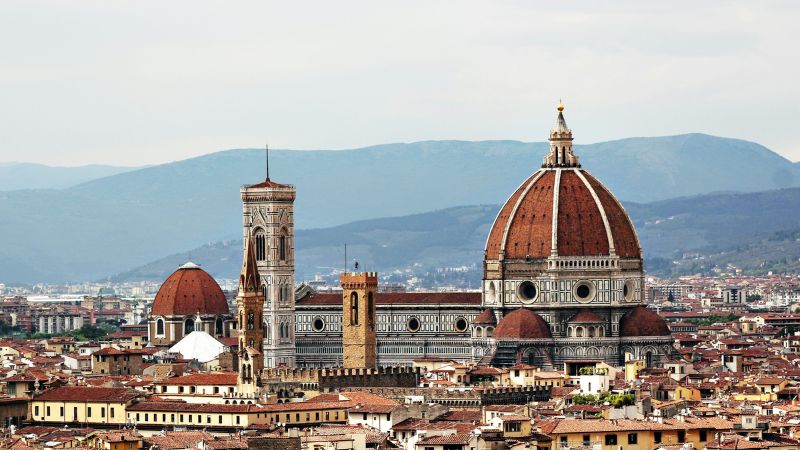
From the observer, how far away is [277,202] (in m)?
130

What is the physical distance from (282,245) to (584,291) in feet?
53.0

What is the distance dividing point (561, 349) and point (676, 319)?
59987 mm

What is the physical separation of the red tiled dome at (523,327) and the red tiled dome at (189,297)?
21307 mm

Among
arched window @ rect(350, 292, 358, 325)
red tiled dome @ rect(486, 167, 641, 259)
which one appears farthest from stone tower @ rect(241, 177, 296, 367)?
red tiled dome @ rect(486, 167, 641, 259)

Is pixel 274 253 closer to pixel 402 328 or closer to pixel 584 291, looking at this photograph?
pixel 402 328

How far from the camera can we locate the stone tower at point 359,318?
391ft

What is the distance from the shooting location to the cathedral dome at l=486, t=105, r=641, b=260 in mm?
123375

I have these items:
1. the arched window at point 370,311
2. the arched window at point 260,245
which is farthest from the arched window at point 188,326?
the arched window at point 370,311

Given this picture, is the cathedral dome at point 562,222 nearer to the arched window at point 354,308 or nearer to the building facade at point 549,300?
the building facade at point 549,300

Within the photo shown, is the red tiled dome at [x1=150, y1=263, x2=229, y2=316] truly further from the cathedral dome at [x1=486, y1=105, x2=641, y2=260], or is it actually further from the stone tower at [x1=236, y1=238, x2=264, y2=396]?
the stone tower at [x1=236, y1=238, x2=264, y2=396]

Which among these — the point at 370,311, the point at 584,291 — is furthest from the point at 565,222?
the point at 370,311

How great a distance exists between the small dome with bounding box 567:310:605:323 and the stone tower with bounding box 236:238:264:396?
16.2 m

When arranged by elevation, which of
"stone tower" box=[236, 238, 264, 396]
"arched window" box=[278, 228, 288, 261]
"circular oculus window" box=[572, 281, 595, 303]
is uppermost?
"arched window" box=[278, 228, 288, 261]

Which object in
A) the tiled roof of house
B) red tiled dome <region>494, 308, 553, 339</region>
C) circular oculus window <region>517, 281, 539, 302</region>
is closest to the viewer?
the tiled roof of house
